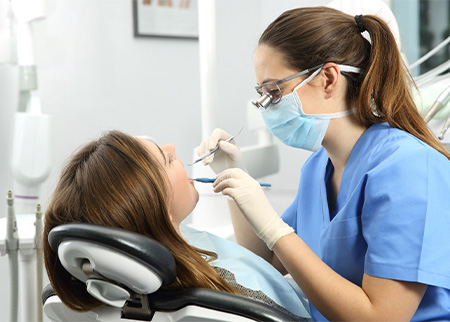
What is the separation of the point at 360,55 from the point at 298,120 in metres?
0.20

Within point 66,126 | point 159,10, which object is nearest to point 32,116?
point 66,126

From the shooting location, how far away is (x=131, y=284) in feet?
2.83

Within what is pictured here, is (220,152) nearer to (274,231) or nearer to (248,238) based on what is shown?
(248,238)

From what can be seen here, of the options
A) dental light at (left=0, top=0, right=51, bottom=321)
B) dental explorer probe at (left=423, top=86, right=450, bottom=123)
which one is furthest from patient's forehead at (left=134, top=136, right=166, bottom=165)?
dental light at (left=0, top=0, right=51, bottom=321)

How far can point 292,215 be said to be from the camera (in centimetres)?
153

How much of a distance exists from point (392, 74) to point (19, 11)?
148cm

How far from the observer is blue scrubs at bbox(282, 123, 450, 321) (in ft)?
3.50

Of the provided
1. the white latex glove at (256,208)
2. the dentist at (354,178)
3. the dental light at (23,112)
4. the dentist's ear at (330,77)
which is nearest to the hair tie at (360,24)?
the dentist at (354,178)

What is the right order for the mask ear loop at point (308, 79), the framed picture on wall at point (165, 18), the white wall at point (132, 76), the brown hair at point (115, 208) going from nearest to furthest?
the brown hair at point (115, 208), the mask ear loop at point (308, 79), the white wall at point (132, 76), the framed picture on wall at point (165, 18)

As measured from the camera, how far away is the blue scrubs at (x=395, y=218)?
1066mm

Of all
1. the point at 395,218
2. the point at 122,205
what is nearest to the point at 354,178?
the point at 395,218

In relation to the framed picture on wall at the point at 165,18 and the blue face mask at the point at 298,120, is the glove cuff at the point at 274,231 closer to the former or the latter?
the blue face mask at the point at 298,120

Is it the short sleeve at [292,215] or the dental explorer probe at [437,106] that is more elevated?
the dental explorer probe at [437,106]

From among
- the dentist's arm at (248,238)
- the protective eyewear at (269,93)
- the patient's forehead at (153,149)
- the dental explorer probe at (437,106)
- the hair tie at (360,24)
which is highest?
the hair tie at (360,24)
